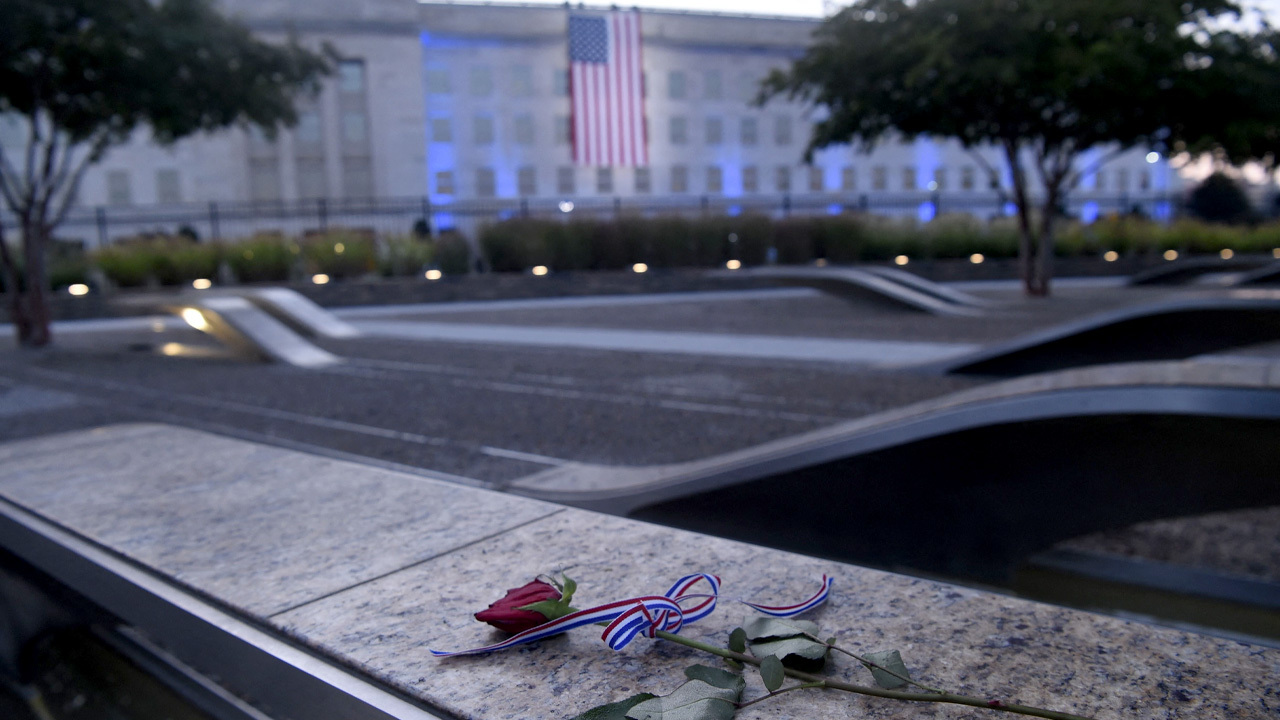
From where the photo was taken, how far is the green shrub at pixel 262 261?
2048 cm

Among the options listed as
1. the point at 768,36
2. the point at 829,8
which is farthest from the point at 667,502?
the point at 768,36

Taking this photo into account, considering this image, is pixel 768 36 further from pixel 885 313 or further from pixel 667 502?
pixel 667 502

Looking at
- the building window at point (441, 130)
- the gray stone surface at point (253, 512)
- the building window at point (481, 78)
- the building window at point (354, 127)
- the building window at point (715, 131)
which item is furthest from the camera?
the building window at point (715, 131)

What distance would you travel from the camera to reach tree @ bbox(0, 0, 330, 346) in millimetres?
10914

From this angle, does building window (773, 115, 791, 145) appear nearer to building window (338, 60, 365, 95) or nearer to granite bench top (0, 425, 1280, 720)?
building window (338, 60, 365, 95)

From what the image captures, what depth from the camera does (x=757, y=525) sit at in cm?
378

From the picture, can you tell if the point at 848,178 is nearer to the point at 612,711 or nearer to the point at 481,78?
the point at 481,78

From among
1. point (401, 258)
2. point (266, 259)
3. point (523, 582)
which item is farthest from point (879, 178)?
point (523, 582)

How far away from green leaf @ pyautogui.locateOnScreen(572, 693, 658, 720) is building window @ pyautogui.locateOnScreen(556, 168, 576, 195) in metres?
48.9

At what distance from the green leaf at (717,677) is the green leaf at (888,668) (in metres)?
0.22

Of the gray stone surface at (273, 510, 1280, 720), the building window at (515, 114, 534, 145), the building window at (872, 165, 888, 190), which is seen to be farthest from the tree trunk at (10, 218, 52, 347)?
the building window at (872, 165, 888, 190)

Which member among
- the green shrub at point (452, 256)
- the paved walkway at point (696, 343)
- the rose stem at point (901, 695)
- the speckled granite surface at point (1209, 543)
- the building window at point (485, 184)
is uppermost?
the building window at point (485, 184)

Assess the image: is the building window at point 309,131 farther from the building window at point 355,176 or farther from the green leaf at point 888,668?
the green leaf at point 888,668

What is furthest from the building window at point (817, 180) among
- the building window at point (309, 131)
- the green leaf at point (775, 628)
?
the green leaf at point (775, 628)
